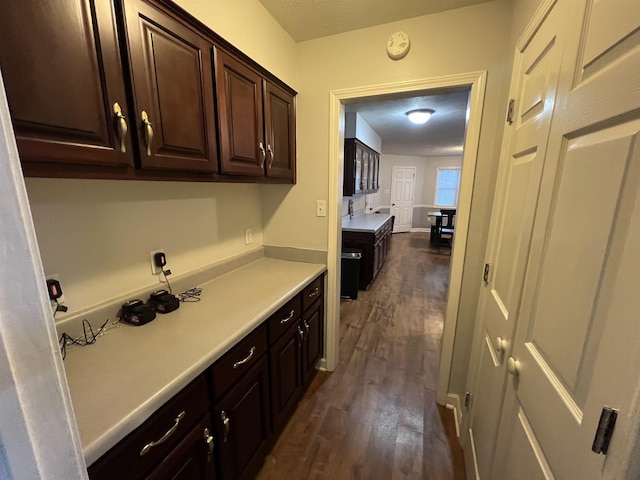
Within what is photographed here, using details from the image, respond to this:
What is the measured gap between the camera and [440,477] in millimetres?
1419

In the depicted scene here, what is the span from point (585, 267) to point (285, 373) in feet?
4.75

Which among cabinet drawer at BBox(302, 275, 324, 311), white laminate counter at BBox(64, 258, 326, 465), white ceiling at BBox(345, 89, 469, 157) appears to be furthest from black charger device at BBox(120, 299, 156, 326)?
white ceiling at BBox(345, 89, 469, 157)

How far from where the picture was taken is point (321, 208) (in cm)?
196

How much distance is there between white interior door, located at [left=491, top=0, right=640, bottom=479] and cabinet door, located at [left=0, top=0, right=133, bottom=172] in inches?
49.7

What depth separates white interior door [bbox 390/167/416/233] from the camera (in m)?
8.30

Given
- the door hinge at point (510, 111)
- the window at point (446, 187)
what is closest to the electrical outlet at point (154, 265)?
the door hinge at point (510, 111)

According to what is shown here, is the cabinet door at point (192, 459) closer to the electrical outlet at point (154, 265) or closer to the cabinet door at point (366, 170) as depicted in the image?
the electrical outlet at point (154, 265)

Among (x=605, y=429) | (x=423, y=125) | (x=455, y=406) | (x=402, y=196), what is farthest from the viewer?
(x=402, y=196)

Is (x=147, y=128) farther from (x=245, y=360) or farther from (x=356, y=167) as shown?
(x=356, y=167)

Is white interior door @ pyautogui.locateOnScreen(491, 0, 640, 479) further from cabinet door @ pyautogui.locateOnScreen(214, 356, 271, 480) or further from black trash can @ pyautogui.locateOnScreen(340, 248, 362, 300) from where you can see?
black trash can @ pyautogui.locateOnScreen(340, 248, 362, 300)

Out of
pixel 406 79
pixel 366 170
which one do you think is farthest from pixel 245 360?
pixel 366 170

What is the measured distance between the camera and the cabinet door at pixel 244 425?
1.08 metres

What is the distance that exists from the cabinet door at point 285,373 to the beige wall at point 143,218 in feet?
2.22

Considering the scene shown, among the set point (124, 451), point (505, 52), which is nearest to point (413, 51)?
point (505, 52)
